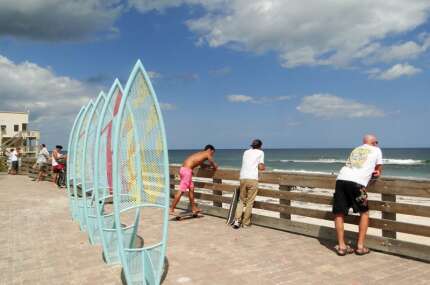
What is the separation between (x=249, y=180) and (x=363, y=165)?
257 centimetres

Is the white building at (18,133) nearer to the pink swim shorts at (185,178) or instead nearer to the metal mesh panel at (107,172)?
the pink swim shorts at (185,178)

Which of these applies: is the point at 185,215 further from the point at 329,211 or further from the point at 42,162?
the point at 42,162

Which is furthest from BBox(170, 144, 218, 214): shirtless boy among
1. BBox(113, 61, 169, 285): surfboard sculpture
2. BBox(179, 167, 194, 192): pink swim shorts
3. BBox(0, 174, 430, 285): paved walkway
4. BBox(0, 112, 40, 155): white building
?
BBox(0, 112, 40, 155): white building

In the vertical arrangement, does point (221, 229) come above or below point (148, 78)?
below

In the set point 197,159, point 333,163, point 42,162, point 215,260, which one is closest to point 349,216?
point 215,260

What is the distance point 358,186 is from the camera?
5801 mm

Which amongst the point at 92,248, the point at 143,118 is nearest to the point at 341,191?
the point at 143,118

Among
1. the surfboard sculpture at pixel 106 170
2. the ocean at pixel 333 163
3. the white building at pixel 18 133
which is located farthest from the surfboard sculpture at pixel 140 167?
the white building at pixel 18 133

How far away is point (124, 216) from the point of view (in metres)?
9.80

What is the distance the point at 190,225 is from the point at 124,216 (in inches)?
85.9

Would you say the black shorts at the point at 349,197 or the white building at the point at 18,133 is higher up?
the white building at the point at 18,133

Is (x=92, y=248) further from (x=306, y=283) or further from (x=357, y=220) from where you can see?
(x=357, y=220)

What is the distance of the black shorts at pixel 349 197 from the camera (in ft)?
19.1

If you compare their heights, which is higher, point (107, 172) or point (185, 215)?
point (107, 172)
